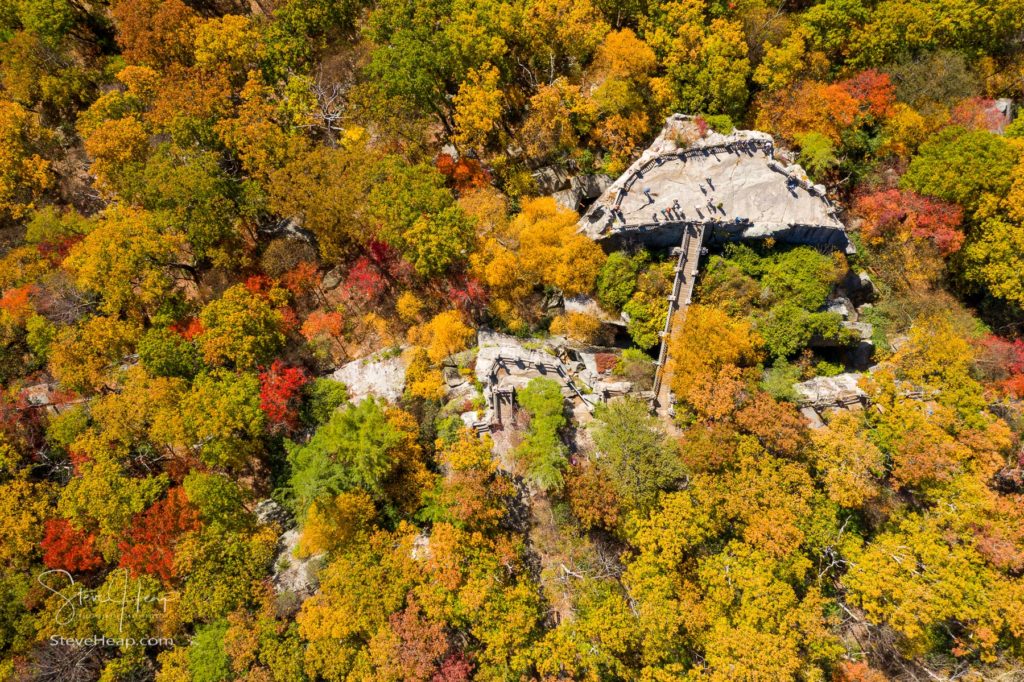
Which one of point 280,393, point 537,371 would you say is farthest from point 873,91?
point 280,393

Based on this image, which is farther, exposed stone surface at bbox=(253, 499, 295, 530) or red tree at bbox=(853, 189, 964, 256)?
exposed stone surface at bbox=(253, 499, 295, 530)

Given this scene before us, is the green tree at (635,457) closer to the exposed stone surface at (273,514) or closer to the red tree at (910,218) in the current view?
the red tree at (910,218)

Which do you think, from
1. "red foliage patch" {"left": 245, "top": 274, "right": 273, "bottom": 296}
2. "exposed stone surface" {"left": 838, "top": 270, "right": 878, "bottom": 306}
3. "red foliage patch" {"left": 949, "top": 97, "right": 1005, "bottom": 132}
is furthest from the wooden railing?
"red foliage patch" {"left": 245, "top": 274, "right": 273, "bottom": 296}

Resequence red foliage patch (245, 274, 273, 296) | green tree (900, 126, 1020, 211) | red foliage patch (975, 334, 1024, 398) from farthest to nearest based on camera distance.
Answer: red foliage patch (245, 274, 273, 296), red foliage patch (975, 334, 1024, 398), green tree (900, 126, 1020, 211)

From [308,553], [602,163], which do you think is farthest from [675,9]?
[308,553]

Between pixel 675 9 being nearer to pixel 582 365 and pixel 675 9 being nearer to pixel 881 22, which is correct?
pixel 881 22

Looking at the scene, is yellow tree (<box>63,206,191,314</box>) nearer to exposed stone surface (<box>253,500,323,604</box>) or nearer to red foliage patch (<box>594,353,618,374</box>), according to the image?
exposed stone surface (<box>253,500,323,604</box>)
